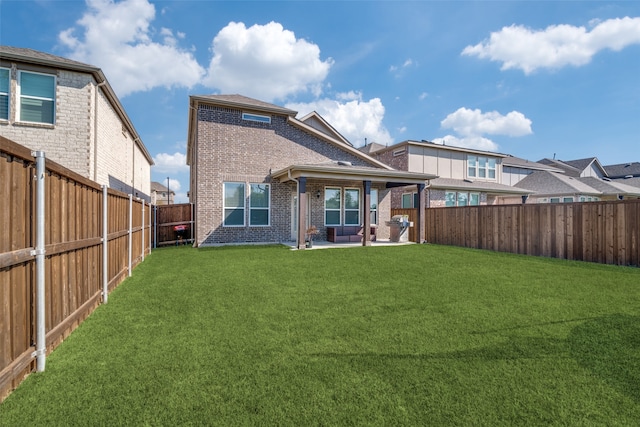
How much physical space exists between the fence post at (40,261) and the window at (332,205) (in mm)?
11918

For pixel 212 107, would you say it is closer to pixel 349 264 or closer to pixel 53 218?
pixel 349 264

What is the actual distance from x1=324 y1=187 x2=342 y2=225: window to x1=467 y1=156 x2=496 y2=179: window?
40.4ft

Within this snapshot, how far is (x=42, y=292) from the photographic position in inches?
101

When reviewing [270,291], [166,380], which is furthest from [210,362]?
[270,291]

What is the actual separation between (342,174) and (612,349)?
9.70 metres

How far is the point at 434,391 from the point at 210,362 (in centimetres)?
195

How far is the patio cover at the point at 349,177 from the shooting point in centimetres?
1124

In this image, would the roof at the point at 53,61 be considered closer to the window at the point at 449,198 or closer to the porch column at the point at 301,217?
the porch column at the point at 301,217

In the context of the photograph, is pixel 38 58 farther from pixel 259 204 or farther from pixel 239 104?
pixel 259 204

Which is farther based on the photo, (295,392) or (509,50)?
(509,50)

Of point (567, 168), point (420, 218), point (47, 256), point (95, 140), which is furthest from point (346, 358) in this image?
point (567, 168)

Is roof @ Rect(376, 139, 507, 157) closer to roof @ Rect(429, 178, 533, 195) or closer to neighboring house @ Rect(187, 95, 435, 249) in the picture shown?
roof @ Rect(429, 178, 533, 195)

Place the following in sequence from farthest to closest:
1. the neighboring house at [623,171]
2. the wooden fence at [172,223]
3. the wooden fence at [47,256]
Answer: the neighboring house at [623,171], the wooden fence at [172,223], the wooden fence at [47,256]

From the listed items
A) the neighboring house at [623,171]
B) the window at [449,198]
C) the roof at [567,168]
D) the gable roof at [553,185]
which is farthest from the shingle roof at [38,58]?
the neighboring house at [623,171]
